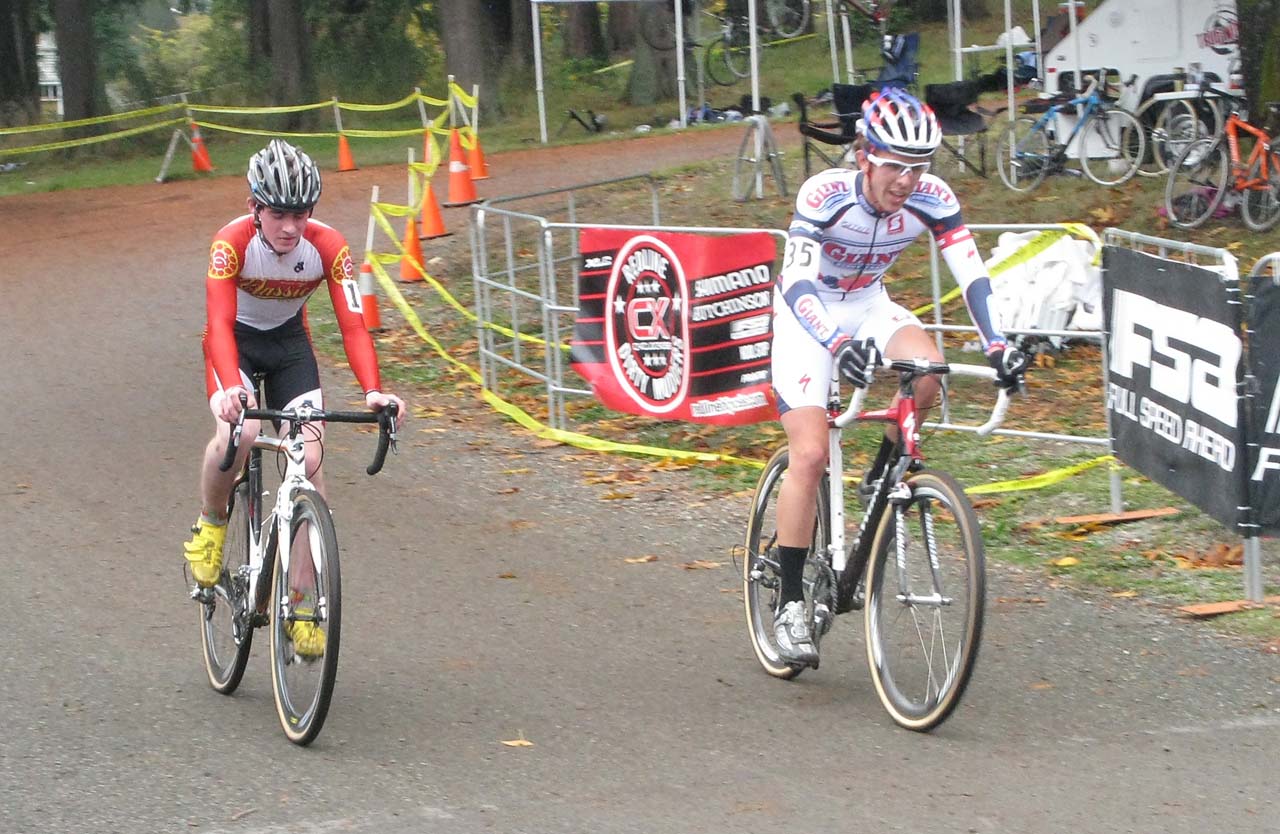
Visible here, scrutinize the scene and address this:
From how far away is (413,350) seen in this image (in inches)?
570

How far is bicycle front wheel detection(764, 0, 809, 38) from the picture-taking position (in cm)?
3806

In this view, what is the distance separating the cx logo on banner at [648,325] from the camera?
997 cm

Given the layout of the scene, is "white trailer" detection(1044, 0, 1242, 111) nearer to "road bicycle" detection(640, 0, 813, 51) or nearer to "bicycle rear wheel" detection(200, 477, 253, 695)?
"road bicycle" detection(640, 0, 813, 51)

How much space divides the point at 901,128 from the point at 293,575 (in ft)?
8.72

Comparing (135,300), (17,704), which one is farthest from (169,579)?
(135,300)

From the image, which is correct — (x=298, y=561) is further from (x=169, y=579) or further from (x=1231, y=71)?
(x=1231, y=71)

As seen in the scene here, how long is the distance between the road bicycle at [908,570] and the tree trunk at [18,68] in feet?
116

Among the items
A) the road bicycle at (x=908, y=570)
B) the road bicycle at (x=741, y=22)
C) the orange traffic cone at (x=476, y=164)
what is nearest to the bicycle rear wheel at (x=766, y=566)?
the road bicycle at (x=908, y=570)

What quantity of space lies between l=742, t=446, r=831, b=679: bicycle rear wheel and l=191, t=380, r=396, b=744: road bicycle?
156 cm

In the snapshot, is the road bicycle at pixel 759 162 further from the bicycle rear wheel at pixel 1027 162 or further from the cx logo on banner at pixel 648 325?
the cx logo on banner at pixel 648 325

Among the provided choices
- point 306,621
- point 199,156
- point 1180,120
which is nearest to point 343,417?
point 306,621

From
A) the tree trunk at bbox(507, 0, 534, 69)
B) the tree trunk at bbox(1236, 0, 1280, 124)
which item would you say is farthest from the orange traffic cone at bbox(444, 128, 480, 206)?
the tree trunk at bbox(507, 0, 534, 69)

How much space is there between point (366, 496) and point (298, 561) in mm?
4191

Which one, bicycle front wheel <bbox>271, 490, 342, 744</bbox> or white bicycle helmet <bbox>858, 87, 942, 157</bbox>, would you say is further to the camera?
white bicycle helmet <bbox>858, 87, 942, 157</bbox>
